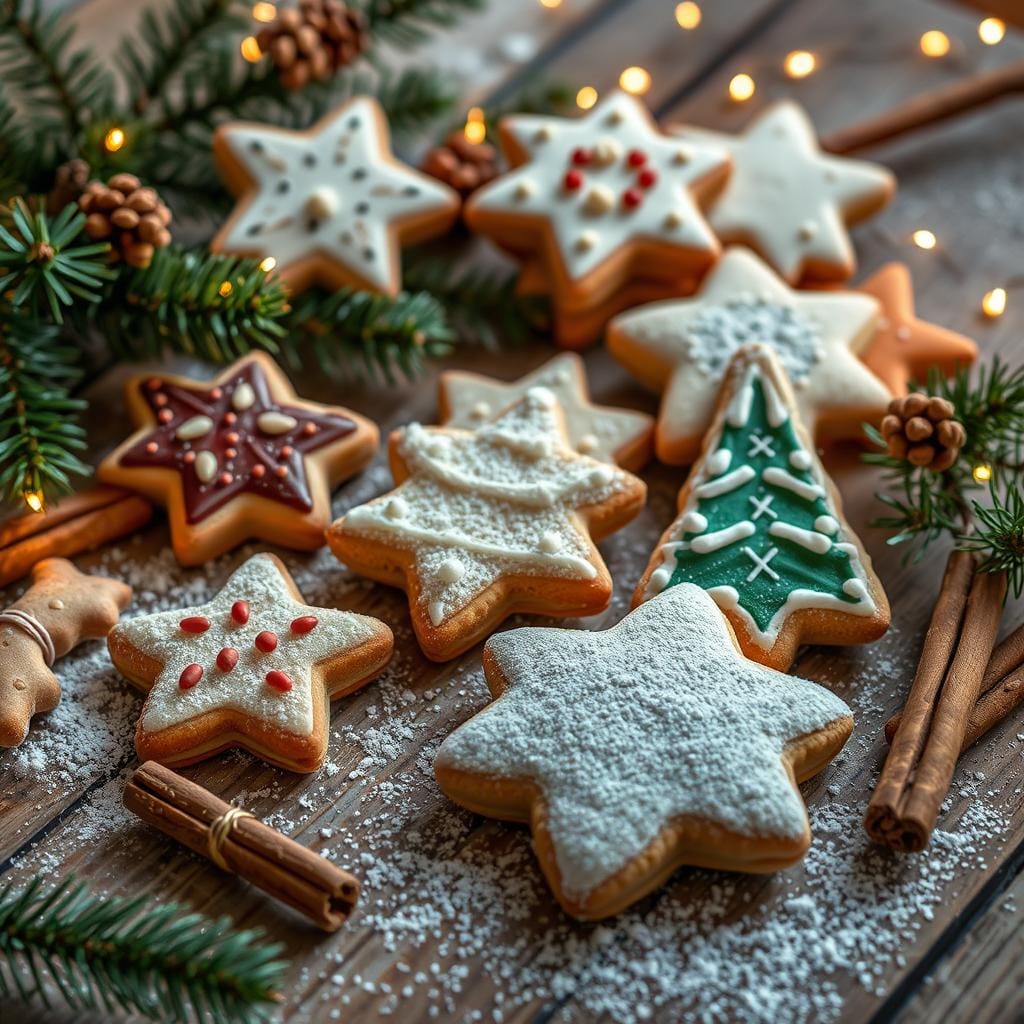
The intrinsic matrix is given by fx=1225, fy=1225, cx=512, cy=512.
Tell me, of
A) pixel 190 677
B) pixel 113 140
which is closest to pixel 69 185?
pixel 113 140

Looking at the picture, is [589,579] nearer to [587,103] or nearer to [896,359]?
[896,359]

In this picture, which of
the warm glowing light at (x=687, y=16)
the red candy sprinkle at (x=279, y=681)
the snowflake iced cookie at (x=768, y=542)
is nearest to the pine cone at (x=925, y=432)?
the snowflake iced cookie at (x=768, y=542)

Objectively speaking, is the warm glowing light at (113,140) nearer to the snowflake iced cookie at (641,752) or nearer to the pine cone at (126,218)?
the pine cone at (126,218)

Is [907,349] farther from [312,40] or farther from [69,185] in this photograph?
[69,185]

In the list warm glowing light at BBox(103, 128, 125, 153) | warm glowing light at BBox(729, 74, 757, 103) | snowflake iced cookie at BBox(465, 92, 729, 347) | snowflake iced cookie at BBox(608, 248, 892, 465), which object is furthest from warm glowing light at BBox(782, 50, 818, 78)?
warm glowing light at BBox(103, 128, 125, 153)

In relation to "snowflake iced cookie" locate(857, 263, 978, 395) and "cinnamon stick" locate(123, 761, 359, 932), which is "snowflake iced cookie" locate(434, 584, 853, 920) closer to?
"cinnamon stick" locate(123, 761, 359, 932)

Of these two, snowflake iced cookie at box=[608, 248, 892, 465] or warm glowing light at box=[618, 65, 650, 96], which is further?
warm glowing light at box=[618, 65, 650, 96]

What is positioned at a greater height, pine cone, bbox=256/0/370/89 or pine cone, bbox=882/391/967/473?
pine cone, bbox=256/0/370/89
